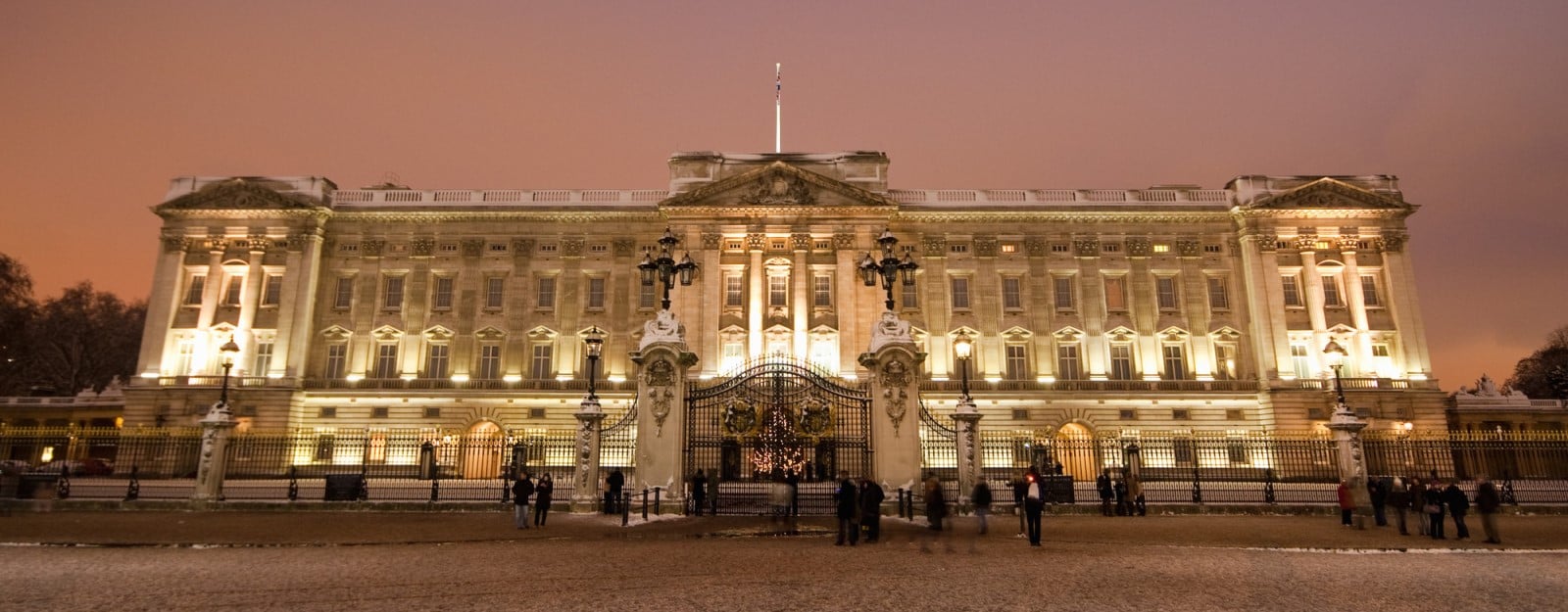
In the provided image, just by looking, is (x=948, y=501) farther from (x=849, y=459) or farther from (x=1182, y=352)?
(x=1182, y=352)

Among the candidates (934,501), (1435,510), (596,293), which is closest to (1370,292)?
(1435,510)

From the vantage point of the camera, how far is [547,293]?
4284cm

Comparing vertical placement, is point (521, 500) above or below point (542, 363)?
below

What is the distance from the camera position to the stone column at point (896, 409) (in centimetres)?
1834

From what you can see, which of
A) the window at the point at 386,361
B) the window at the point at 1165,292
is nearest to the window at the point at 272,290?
the window at the point at 386,361

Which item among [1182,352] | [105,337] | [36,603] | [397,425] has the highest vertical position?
[105,337]

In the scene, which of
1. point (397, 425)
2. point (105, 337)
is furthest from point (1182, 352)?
point (105, 337)

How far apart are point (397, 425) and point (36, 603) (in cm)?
3333

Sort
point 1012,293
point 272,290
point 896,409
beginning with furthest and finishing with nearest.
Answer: point 1012,293 < point 272,290 < point 896,409

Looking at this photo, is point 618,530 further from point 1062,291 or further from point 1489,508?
point 1062,291

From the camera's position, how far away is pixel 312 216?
42125 millimetres

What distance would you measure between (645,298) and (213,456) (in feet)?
76.9

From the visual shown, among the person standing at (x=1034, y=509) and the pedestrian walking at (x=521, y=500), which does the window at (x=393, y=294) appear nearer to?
the pedestrian walking at (x=521, y=500)

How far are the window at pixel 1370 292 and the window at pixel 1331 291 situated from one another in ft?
3.91
